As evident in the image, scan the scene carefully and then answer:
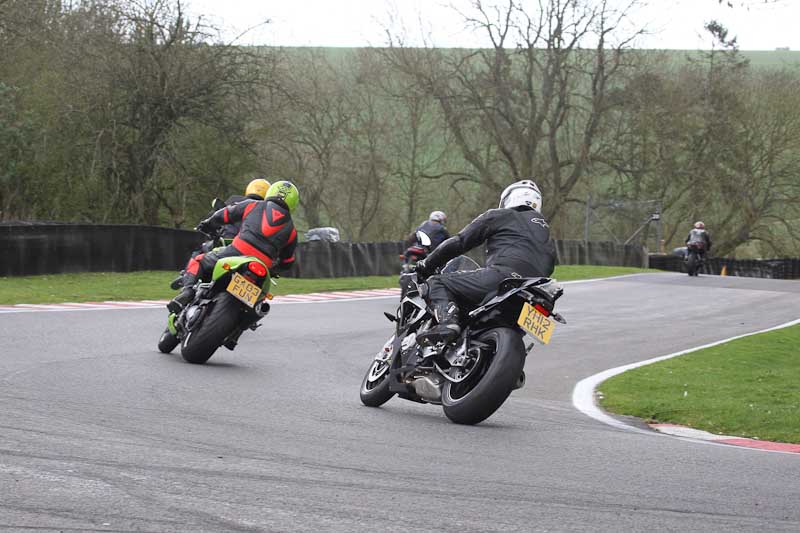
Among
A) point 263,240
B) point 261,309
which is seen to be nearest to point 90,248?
point 263,240

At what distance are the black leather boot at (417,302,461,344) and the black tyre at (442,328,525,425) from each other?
187 mm

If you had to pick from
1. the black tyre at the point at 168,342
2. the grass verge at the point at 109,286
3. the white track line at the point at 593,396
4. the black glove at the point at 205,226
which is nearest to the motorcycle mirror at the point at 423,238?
the white track line at the point at 593,396

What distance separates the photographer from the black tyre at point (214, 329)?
10508mm

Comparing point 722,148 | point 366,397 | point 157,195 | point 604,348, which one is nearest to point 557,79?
point 722,148

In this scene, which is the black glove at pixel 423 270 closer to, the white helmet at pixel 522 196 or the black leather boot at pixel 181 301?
the white helmet at pixel 522 196

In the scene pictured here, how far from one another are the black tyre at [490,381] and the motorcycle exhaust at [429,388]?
14 cm

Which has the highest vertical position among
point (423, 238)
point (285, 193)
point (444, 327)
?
point (285, 193)

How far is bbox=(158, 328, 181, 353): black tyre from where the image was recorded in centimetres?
1132

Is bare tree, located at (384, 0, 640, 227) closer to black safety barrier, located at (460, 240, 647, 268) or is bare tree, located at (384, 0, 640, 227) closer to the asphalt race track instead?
black safety barrier, located at (460, 240, 647, 268)

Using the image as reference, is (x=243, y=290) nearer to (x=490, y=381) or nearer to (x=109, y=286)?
(x=490, y=381)

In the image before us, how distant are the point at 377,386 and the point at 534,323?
1.54 meters

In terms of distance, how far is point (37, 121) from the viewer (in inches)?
1248

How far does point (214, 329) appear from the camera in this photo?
10.5 m

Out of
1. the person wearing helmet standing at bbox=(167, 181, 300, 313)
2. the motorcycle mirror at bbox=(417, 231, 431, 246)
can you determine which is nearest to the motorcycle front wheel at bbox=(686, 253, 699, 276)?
the person wearing helmet standing at bbox=(167, 181, 300, 313)
